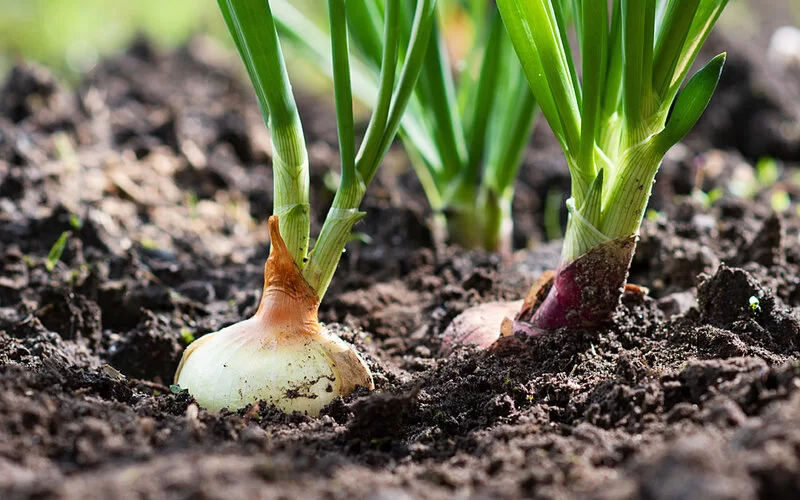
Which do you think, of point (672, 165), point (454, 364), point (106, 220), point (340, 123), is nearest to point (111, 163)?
point (106, 220)

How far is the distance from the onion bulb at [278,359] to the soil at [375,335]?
0.04 metres

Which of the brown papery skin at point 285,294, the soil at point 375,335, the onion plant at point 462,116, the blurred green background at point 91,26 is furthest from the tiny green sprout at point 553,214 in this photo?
the blurred green background at point 91,26

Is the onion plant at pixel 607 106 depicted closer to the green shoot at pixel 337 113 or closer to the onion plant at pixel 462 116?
the green shoot at pixel 337 113

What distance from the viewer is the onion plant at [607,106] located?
1230 mm

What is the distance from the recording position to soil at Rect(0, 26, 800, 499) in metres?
0.88

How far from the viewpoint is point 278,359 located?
1.26 m

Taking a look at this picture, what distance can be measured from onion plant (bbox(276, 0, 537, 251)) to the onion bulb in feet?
1.96

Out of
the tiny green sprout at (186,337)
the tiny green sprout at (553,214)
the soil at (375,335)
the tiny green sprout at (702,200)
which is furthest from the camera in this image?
the tiny green sprout at (553,214)

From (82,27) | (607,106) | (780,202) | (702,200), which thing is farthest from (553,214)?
(82,27)

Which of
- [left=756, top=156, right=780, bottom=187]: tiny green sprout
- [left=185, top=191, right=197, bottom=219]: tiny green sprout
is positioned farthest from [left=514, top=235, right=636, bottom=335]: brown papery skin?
[left=756, top=156, right=780, bottom=187]: tiny green sprout

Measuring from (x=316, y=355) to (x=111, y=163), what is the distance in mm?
1447

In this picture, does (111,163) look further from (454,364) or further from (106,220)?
(454,364)

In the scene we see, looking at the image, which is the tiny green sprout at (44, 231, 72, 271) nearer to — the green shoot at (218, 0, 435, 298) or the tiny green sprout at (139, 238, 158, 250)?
the tiny green sprout at (139, 238, 158, 250)

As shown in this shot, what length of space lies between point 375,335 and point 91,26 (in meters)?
2.91
